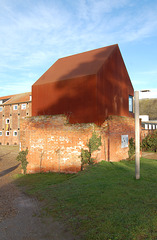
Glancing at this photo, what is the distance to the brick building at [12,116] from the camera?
39.0 meters

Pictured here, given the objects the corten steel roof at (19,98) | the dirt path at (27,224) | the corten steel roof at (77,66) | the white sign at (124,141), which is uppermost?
the corten steel roof at (19,98)

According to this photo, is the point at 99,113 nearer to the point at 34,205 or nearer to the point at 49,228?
the point at 34,205

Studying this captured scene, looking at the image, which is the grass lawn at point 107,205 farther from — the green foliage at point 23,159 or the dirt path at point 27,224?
the green foliage at point 23,159

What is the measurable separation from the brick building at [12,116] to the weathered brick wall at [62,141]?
2609 cm

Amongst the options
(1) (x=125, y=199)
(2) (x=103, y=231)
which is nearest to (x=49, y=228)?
(2) (x=103, y=231)

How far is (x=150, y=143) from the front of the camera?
76.6 ft

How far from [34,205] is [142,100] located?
43807 millimetres

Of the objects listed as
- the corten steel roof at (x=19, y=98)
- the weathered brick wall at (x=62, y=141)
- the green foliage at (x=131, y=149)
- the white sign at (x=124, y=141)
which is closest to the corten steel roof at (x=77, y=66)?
the weathered brick wall at (x=62, y=141)

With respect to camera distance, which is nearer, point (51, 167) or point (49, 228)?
point (49, 228)

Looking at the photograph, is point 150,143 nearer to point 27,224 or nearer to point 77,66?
point 77,66

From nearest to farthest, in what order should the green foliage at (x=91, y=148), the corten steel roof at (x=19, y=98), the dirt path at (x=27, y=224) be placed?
1. the dirt path at (x=27, y=224)
2. the green foliage at (x=91, y=148)
3. the corten steel roof at (x=19, y=98)

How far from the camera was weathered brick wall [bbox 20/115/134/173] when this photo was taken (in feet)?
37.0

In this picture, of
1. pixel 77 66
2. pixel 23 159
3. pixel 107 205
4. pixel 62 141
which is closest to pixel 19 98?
pixel 77 66

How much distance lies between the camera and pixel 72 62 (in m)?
15.1
